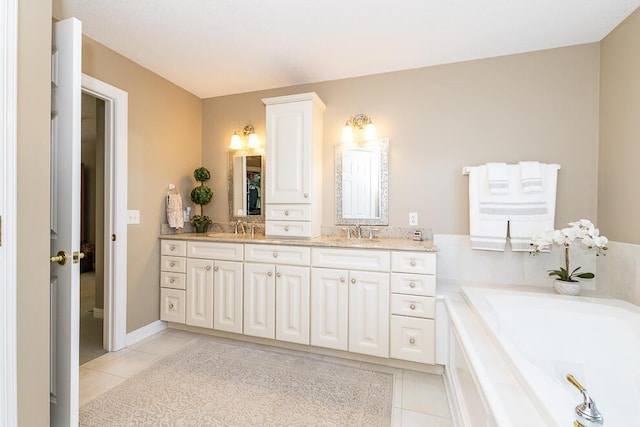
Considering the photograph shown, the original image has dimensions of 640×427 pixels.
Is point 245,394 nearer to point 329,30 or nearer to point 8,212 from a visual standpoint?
point 8,212

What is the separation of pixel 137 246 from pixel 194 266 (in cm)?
51

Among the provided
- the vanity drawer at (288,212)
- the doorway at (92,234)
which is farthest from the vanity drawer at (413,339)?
the doorway at (92,234)

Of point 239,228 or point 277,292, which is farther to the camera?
point 239,228

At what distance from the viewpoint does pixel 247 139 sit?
3.02 m

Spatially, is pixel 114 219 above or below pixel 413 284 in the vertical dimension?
above

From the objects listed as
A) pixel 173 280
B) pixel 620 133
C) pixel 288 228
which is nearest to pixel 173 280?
pixel 173 280

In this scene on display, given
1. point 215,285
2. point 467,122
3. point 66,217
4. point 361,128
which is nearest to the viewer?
point 66,217

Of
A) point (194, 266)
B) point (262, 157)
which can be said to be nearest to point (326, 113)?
point (262, 157)

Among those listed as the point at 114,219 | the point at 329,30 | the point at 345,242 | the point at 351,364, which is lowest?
the point at 351,364

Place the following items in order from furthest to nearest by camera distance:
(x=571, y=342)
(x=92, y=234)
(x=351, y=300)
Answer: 1. (x=92, y=234)
2. (x=351, y=300)
3. (x=571, y=342)

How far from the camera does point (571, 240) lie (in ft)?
6.18

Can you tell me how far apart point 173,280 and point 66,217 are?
59.9 inches

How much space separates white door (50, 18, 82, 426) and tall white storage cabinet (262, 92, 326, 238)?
4.76 feet

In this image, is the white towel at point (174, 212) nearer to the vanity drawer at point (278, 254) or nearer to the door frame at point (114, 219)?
the door frame at point (114, 219)
